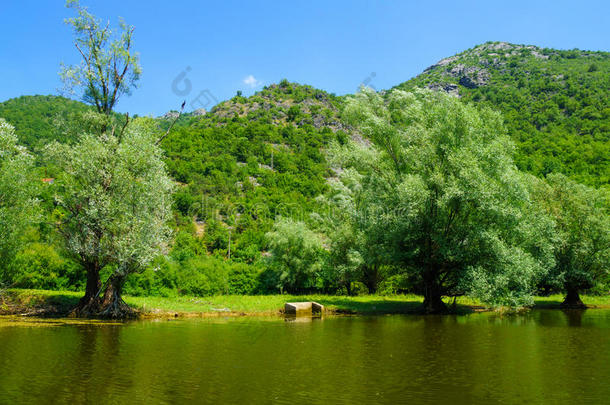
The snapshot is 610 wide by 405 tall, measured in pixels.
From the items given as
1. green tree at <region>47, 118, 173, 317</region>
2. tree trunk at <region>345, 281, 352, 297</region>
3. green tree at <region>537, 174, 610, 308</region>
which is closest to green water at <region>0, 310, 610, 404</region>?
green tree at <region>47, 118, 173, 317</region>

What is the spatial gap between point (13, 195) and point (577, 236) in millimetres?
37570

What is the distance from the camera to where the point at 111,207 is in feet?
69.0

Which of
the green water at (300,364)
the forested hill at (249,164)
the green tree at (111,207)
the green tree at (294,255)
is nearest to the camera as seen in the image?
the green water at (300,364)

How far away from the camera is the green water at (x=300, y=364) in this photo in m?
8.26

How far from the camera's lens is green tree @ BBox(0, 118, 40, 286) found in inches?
781

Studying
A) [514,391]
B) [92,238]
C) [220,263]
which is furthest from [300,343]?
[220,263]

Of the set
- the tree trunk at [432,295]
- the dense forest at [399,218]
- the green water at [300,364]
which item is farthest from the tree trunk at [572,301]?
the green water at [300,364]

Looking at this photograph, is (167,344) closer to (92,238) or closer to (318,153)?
(92,238)

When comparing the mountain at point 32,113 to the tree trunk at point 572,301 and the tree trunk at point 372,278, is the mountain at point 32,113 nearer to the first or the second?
the tree trunk at point 372,278

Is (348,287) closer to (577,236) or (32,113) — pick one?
(577,236)

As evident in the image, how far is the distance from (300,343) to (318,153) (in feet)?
304

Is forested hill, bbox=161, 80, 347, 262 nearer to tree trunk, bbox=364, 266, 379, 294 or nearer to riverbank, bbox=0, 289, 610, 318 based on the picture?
tree trunk, bbox=364, 266, 379, 294

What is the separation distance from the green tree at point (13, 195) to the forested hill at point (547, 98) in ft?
92.4

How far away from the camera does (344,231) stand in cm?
3603
